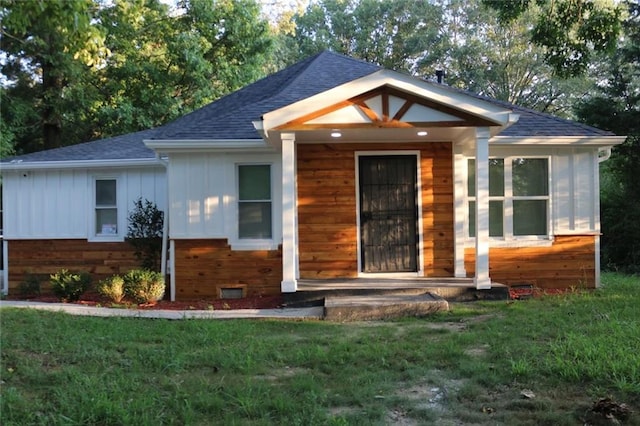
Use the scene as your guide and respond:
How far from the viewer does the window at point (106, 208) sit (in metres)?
11.7

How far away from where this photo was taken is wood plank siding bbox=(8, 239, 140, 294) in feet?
37.7

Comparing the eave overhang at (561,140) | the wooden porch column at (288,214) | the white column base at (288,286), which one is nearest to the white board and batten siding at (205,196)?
the wooden porch column at (288,214)

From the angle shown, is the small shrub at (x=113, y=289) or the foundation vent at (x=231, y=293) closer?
the small shrub at (x=113, y=289)

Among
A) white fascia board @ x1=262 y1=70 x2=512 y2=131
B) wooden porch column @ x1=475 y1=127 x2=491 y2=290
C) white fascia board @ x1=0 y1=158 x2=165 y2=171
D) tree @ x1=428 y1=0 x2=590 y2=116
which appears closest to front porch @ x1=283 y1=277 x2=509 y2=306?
wooden porch column @ x1=475 y1=127 x2=491 y2=290

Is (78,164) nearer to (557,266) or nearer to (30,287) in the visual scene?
(30,287)

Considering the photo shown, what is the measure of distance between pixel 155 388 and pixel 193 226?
5759mm

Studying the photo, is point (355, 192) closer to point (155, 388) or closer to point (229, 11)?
point (155, 388)

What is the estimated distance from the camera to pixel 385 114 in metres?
8.50

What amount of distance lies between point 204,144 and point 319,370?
5815 millimetres

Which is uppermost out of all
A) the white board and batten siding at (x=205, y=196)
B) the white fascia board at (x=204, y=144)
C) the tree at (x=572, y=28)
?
the tree at (x=572, y=28)

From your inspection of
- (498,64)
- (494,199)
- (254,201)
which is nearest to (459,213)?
(494,199)

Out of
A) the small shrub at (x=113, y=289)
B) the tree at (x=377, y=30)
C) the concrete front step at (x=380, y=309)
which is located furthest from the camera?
the tree at (x=377, y=30)

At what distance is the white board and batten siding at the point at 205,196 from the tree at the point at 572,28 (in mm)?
4839

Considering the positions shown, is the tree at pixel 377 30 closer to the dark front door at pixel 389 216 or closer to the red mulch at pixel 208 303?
the dark front door at pixel 389 216
